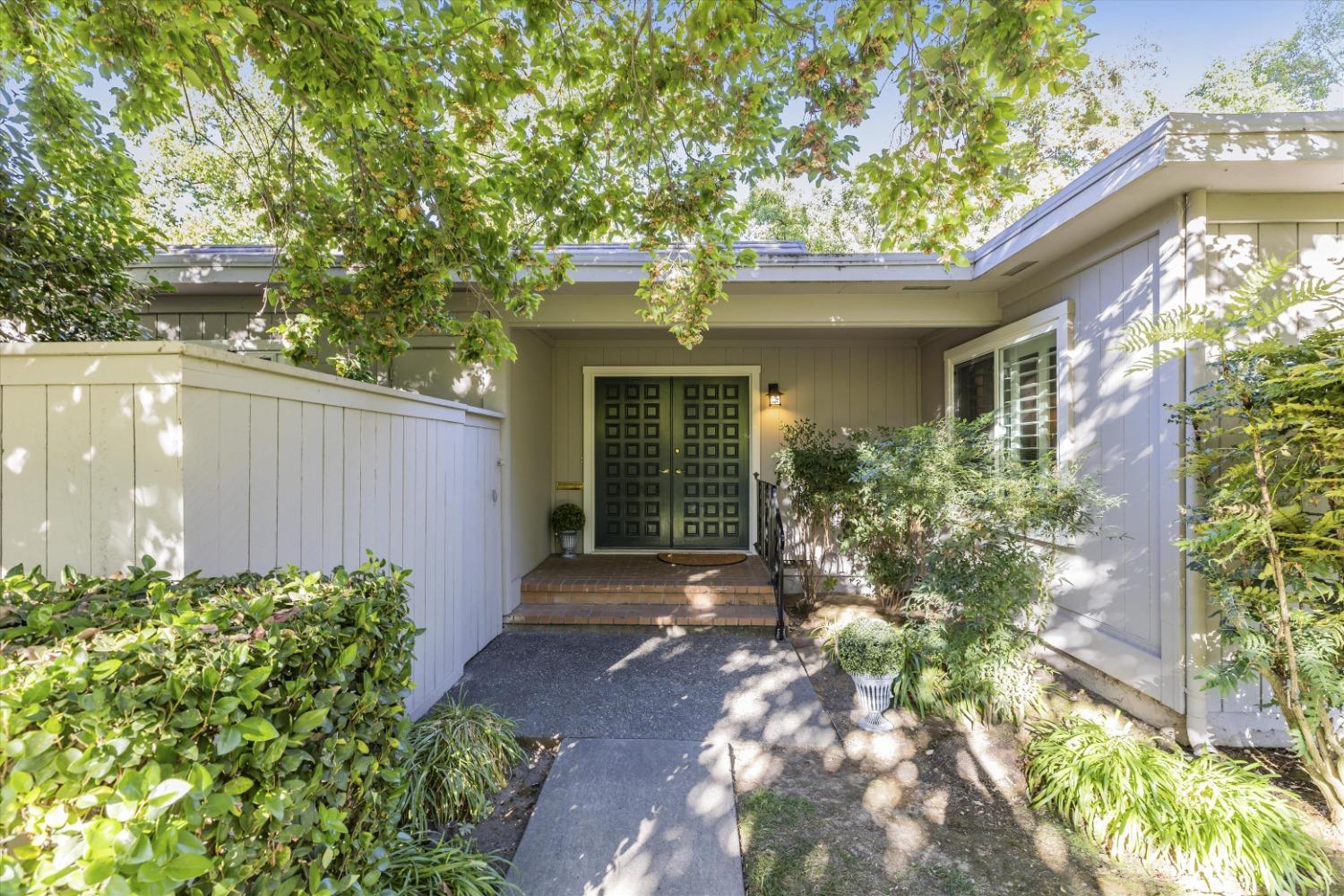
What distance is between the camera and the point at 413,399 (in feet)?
10.7

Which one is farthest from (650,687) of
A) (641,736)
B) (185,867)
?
(185,867)

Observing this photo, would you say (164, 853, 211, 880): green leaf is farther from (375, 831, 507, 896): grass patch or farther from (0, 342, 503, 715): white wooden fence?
(0, 342, 503, 715): white wooden fence

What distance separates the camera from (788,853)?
7.25 feet

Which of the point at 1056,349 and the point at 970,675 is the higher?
the point at 1056,349

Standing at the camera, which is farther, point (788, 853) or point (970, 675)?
point (970, 675)

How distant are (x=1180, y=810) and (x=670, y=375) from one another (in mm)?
5501

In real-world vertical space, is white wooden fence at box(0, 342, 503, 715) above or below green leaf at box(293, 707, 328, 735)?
above

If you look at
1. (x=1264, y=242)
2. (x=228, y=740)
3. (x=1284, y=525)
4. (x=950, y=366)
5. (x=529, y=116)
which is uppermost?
(x=529, y=116)

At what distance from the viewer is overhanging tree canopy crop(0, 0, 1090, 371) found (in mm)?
2398

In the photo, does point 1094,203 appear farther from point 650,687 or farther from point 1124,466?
point 650,687

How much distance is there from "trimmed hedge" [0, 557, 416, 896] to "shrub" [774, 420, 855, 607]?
168 inches

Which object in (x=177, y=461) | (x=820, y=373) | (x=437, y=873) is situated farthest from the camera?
(x=820, y=373)

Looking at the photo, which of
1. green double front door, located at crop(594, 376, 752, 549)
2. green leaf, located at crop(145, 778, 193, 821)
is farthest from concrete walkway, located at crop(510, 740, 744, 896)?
green double front door, located at crop(594, 376, 752, 549)

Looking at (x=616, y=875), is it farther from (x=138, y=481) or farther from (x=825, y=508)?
(x=825, y=508)
